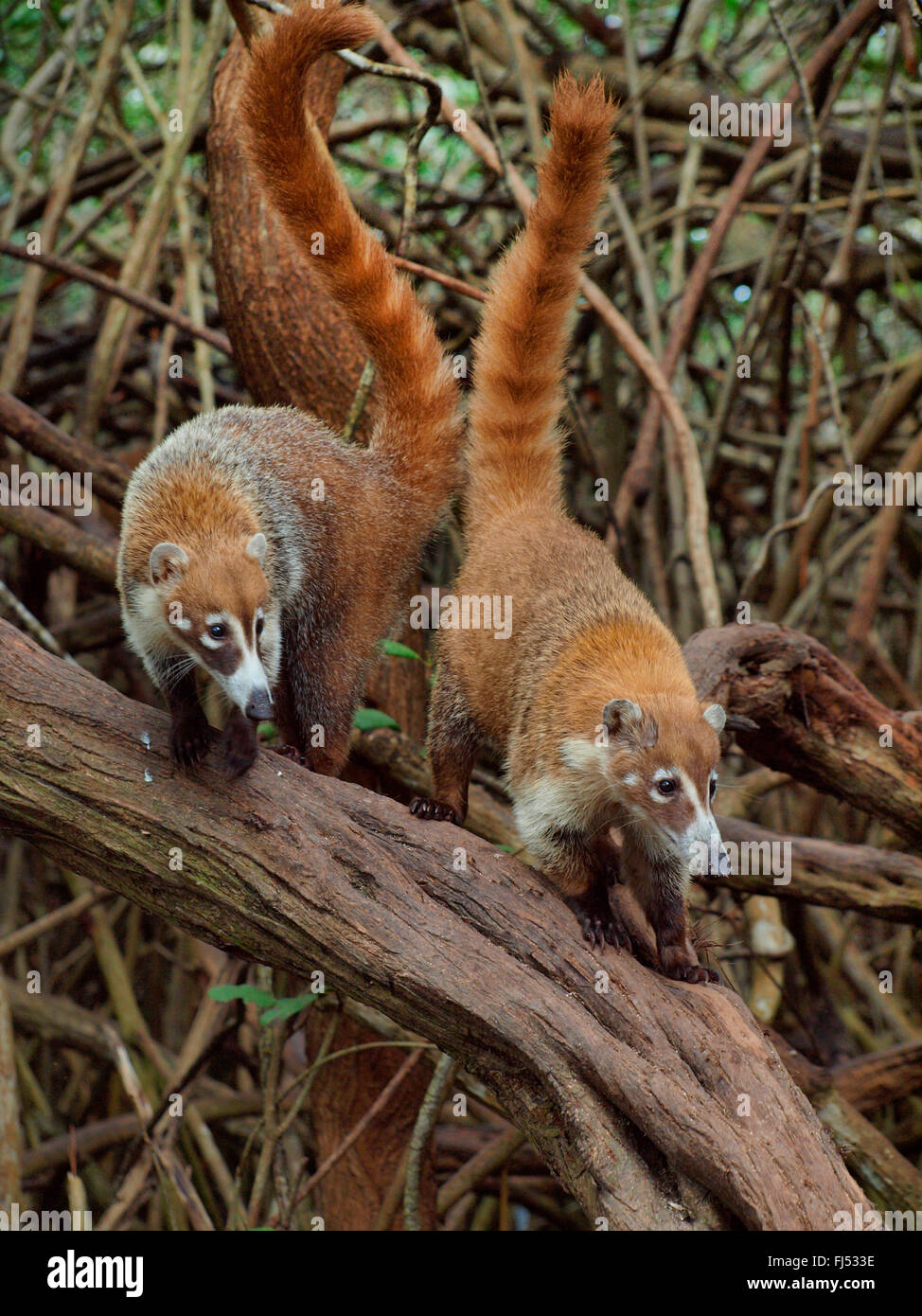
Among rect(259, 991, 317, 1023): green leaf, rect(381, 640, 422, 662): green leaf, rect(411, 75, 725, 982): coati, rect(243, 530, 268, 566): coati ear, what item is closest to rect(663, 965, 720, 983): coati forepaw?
rect(411, 75, 725, 982): coati

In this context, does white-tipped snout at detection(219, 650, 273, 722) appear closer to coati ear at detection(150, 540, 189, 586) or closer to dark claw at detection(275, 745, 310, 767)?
coati ear at detection(150, 540, 189, 586)

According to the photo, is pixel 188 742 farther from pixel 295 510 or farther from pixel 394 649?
pixel 394 649

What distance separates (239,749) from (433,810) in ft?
2.31

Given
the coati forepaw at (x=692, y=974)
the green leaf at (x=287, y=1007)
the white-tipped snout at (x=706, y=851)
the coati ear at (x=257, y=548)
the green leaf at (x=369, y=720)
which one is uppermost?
the coati ear at (x=257, y=548)

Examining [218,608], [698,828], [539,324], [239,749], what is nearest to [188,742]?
[239,749]

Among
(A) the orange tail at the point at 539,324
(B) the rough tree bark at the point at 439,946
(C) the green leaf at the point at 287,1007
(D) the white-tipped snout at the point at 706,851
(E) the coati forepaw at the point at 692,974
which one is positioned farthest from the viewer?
(C) the green leaf at the point at 287,1007

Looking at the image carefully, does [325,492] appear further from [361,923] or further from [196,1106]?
[196,1106]

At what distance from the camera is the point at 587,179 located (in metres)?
3.19

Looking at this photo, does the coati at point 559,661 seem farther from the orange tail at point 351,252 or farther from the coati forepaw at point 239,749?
the coati forepaw at point 239,749

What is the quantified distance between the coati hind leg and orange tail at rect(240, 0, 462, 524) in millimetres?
550

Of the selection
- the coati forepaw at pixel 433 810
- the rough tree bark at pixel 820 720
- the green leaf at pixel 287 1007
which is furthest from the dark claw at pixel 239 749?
the rough tree bark at pixel 820 720

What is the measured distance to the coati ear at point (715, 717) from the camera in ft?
9.36

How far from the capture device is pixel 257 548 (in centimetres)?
290
